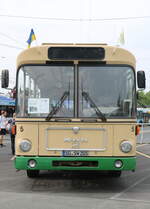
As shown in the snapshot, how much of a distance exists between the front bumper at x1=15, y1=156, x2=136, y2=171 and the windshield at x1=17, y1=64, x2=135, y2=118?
33.3 inches

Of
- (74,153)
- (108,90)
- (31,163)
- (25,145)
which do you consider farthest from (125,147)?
(25,145)

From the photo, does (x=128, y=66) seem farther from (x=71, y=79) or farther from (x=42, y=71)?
(x=42, y=71)

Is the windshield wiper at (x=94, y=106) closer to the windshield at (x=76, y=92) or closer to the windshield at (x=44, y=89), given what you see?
the windshield at (x=76, y=92)

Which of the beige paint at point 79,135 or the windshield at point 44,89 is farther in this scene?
the windshield at point 44,89

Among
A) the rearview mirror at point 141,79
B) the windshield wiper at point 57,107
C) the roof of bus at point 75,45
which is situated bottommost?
the windshield wiper at point 57,107

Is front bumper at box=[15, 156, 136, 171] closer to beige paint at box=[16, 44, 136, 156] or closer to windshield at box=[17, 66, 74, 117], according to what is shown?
beige paint at box=[16, 44, 136, 156]

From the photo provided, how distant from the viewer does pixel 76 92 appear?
24.3ft

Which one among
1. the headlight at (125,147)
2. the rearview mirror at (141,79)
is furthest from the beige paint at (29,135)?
the rearview mirror at (141,79)

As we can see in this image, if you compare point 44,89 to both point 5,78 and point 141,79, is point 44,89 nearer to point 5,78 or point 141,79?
point 5,78

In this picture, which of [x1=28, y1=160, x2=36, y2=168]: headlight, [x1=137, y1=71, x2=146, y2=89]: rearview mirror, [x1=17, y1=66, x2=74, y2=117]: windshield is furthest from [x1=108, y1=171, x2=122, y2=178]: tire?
[x1=28, y1=160, x2=36, y2=168]: headlight

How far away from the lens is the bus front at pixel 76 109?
723 cm

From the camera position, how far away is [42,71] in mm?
7527

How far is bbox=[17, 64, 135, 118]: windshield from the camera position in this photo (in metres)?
7.35

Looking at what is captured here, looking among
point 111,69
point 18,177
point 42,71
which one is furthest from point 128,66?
point 18,177
